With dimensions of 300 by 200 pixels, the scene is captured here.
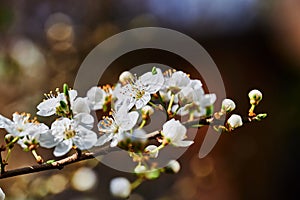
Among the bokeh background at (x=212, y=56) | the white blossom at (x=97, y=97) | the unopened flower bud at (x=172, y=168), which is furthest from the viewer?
the bokeh background at (x=212, y=56)

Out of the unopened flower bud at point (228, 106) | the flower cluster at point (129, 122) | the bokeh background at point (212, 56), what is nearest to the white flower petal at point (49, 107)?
the flower cluster at point (129, 122)

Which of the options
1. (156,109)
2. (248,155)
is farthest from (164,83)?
(248,155)

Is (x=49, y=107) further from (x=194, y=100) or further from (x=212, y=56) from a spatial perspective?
(x=212, y=56)

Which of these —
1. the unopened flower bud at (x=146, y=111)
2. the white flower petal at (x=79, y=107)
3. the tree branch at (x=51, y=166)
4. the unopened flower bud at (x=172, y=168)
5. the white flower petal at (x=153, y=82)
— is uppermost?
the white flower petal at (x=153, y=82)

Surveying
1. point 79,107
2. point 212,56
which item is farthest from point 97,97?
point 212,56

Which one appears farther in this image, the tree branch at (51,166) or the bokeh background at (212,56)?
the bokeh background at (212,56)

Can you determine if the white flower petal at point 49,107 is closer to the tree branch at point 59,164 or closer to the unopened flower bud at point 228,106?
the tree branch at point 59,164

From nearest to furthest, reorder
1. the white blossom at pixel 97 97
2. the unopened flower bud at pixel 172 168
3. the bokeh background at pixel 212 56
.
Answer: the unopened flower bud at pixel 172 168 < the white blossom at pixel 97 97 < the bokeh background at pixel 212 56
